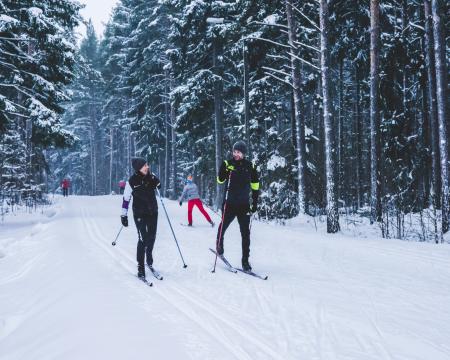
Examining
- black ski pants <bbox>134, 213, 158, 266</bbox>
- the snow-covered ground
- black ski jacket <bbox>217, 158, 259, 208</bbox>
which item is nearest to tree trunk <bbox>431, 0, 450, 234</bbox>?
the snow-covered ground

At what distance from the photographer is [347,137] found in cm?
3164

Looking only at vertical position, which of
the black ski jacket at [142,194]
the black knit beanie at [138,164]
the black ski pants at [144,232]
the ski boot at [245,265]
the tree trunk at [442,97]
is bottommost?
the ski boot at [245,265]

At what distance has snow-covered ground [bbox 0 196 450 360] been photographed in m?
3.95

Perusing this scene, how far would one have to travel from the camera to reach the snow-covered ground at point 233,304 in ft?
13.0

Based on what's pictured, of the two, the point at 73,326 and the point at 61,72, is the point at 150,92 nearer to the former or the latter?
the point at 61,72

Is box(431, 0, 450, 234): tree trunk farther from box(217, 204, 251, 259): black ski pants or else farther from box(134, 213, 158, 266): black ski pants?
box(134, 213, 158, 266): black ski pants

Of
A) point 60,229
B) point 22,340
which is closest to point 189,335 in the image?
point 22,340

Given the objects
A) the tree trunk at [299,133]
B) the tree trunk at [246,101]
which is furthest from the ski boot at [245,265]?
the tree trunk at [246,101]

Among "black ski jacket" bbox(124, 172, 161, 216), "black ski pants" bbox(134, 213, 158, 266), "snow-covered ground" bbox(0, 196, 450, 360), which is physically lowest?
"snow-covered ground" bbox(0, 196, 450, 360)

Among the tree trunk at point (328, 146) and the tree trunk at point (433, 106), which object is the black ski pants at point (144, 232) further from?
the tree trunk at point (433, 106)

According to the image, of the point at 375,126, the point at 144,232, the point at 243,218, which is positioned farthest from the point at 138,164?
the point at 375,126

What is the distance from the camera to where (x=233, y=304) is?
5426 mm

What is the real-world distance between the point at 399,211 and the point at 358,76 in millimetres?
13736

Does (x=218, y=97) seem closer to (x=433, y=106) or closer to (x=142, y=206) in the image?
(x=433, y=106)
